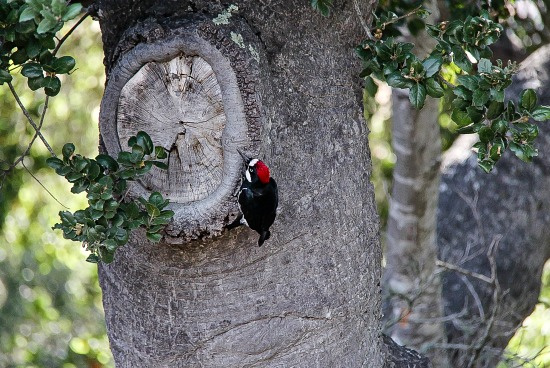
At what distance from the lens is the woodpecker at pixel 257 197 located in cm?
152

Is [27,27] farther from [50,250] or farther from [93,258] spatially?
[50,250]

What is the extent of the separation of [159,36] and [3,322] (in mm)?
4226

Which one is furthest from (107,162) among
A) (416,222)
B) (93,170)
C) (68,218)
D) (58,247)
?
(58,247)

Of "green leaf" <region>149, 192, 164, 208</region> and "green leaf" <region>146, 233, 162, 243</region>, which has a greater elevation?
"green leaf" <region>149, 192, 164, 208</region>

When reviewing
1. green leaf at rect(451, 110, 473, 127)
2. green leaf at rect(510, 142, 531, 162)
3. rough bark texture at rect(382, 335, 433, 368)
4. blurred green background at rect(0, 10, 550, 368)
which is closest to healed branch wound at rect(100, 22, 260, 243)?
green leaf at rect(451, 110, 473, 127)

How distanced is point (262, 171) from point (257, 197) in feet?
0.19

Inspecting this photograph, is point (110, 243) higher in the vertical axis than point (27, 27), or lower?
lower

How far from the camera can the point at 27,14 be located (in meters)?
1.33

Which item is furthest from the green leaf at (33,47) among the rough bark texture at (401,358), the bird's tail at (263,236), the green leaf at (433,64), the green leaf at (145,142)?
the rough bark texture at (401,358)

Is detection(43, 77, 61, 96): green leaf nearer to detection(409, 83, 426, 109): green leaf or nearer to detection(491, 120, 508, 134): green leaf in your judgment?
detection(409, 83, 426, 109): green leaf

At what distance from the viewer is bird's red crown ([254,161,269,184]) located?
1.54m

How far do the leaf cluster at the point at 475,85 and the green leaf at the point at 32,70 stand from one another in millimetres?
726

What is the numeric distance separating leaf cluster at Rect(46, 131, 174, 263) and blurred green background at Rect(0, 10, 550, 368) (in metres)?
2.24

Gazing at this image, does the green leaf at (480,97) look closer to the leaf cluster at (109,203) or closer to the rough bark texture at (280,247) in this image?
the rough bark texture at (280,247)
